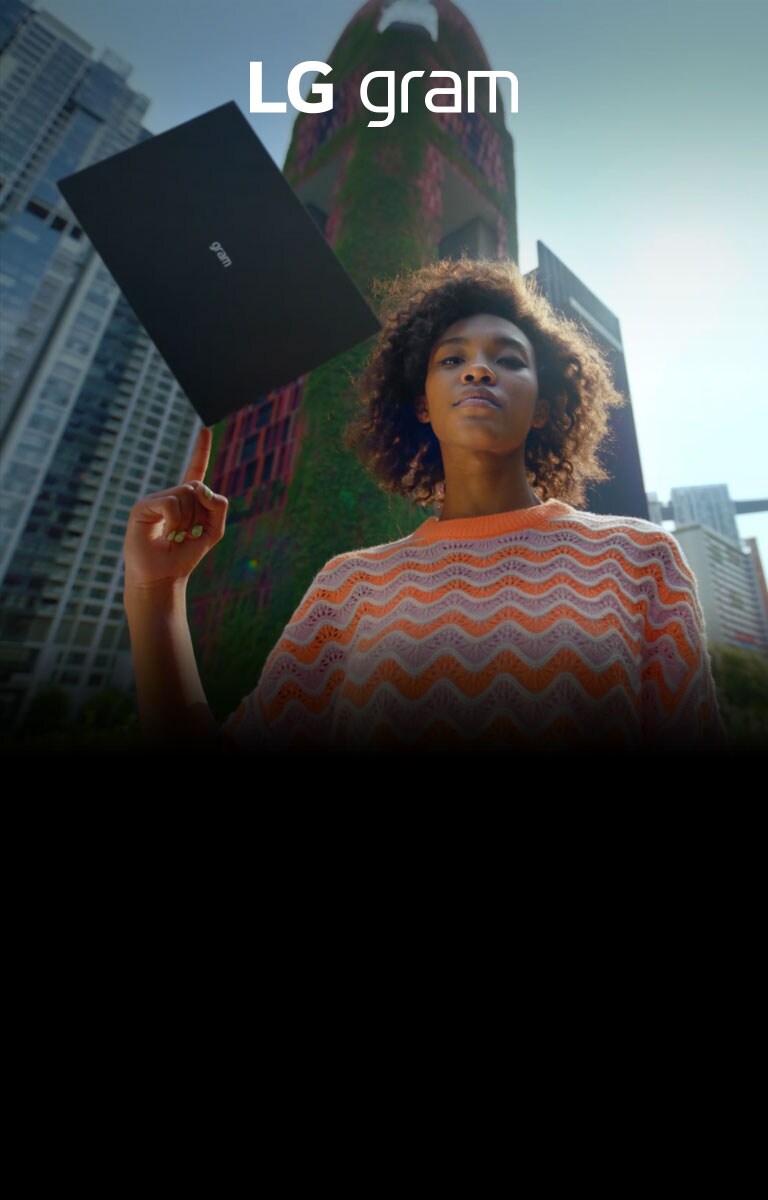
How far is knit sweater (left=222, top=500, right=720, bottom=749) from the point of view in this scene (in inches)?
32.0

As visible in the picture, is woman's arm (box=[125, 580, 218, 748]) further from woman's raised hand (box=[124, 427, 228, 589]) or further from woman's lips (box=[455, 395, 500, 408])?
woman's lips (box=[455, 395, 500, 408])

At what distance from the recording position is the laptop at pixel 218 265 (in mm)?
1101

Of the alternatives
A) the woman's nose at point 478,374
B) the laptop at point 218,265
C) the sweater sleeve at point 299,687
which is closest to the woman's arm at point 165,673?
the sweater sleeve at point 299,687

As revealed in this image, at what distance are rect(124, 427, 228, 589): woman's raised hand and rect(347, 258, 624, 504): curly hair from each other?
2.59 feet

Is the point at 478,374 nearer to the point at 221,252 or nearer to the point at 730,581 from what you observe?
the point at 221,252

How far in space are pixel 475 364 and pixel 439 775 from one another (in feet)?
3.46

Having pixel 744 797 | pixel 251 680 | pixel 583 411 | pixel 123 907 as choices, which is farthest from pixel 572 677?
pixel 251 680

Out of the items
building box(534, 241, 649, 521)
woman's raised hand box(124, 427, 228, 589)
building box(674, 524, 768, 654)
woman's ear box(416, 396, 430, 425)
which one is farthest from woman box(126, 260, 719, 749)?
building box(674, 524, 768, 654)

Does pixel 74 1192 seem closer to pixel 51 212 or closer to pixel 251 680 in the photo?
pixel 251 680

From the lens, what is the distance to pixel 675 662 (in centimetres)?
83

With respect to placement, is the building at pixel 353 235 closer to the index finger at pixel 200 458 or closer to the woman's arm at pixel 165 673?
the index finger at pixel 200 458

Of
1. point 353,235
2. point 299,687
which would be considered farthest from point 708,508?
point 299,687

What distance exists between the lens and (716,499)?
34656 mm

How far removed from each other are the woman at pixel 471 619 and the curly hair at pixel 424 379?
0.58 feet
